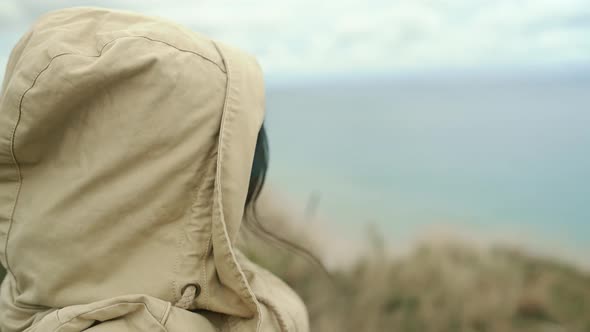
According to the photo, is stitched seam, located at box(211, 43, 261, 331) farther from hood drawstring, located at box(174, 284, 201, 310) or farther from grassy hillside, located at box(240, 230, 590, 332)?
grassy hillside, located at box(240, 230, 590, 332)

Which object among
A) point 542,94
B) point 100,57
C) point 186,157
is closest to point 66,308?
point 186,157

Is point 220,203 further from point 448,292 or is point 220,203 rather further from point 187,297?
point 448,292

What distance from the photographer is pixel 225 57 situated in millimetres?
865

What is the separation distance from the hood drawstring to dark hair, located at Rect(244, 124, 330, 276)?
0.94 ft

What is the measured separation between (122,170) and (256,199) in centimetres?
40

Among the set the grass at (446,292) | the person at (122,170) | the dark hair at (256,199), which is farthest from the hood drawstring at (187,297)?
the grass at (446,292)

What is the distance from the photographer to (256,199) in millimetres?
1164

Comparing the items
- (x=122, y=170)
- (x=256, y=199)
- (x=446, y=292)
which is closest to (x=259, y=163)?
(x=256, y=199)

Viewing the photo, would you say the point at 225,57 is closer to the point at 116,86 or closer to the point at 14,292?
the point at 116,86

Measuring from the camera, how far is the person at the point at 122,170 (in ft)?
2.60

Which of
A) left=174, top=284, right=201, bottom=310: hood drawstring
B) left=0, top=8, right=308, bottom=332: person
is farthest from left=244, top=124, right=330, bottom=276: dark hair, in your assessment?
left=174, top=284, right=201, bottom=310: hood drawstring

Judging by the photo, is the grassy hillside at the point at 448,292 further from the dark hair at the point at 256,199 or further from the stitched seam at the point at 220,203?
the stitched seam at the point at 220,203

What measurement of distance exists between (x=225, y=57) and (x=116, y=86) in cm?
20

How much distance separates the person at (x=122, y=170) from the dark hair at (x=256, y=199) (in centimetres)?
14
